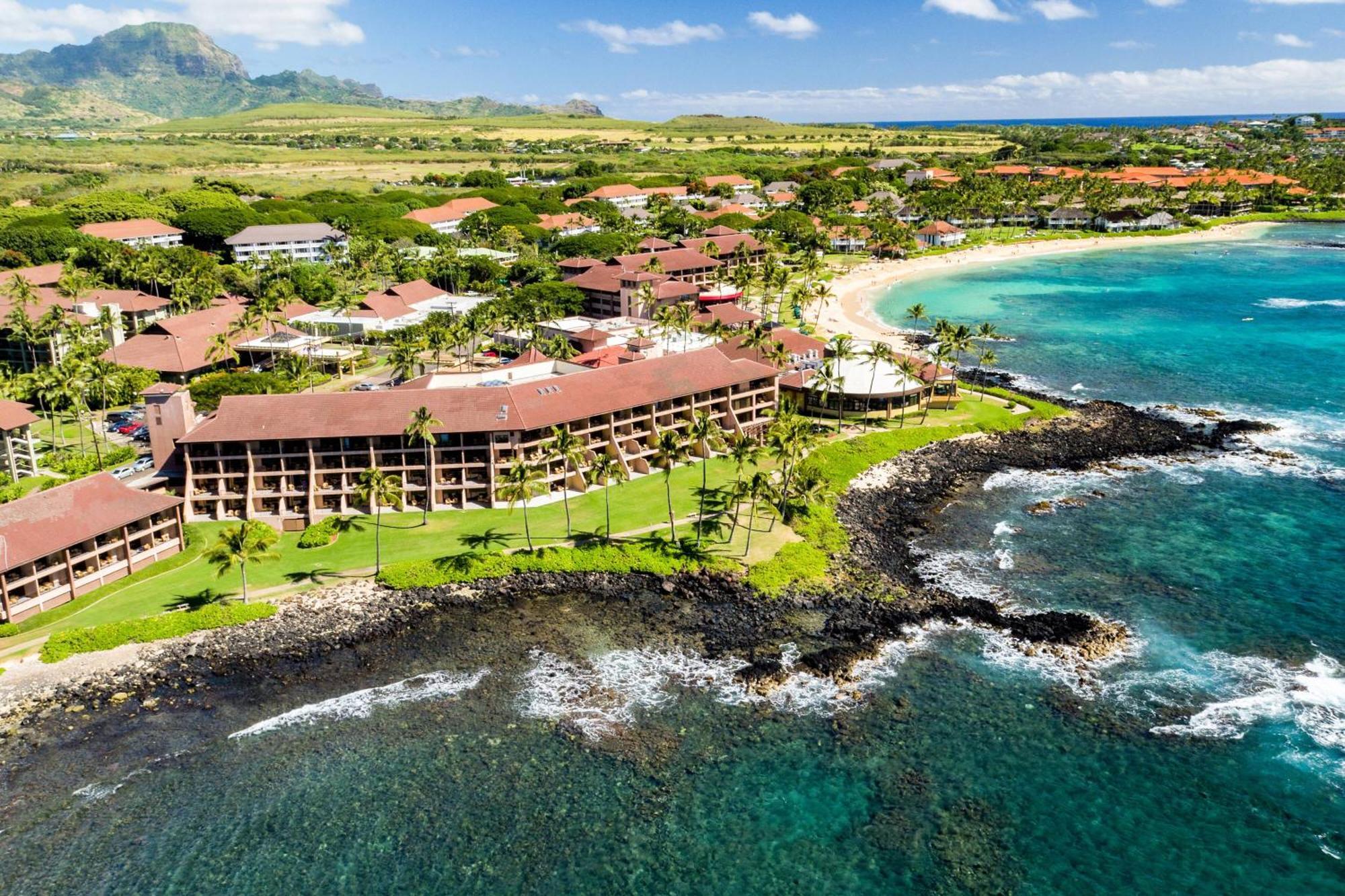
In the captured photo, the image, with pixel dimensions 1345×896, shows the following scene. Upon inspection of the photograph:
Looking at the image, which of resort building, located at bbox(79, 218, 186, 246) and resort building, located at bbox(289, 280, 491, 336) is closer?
resort building, located at bbox(289, 280, 491, 336)

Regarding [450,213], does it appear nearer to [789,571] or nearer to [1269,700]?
[789,571]

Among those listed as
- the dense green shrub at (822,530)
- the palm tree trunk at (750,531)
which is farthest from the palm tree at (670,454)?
the dense green shrub at (822,530)

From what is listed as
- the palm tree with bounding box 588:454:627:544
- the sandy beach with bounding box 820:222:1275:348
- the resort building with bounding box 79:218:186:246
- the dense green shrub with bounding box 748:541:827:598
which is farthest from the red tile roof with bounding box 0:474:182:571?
the resort building with bounding box 79:218:186:246

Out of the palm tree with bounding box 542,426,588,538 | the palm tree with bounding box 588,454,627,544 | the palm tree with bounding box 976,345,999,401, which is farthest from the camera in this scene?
the palm tree with bounding box 976,345,999,401

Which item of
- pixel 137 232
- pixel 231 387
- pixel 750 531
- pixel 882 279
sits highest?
pixel 137 232

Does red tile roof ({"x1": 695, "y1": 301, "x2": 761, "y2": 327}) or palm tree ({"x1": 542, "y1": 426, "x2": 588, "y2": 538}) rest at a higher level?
red tile roof ({"x1": 695, "y1": 301, "x2": 761, "y2": 327})

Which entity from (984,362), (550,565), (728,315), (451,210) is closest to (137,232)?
(451,210)

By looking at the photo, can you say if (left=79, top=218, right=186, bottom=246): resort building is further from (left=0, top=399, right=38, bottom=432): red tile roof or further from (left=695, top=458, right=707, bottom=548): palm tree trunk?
(left=695, top=458, right=707, bottom=548): palm tree trunk
